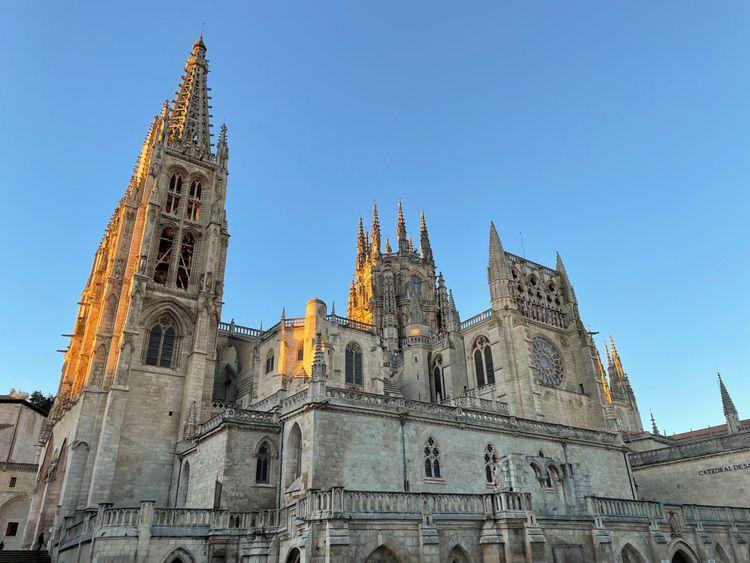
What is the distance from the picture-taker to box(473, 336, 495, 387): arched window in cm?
4316

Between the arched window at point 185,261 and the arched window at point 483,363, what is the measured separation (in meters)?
23.1

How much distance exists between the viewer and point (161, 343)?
37094 mm

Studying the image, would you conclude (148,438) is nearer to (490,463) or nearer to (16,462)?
(490,463)

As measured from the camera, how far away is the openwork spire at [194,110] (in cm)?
4691

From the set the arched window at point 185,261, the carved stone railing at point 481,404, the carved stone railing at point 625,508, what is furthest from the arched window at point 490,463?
the arched window at point 185,261

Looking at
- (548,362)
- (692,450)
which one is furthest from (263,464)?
(692,450)

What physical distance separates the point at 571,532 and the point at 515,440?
869 centimetres

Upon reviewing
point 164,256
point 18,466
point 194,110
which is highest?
point 194,110

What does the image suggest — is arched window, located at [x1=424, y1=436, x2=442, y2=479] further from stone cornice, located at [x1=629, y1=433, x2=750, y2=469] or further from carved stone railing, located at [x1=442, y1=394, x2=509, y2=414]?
stone cornice, located at [x1=629, y1=433, x2=750, y2=469]

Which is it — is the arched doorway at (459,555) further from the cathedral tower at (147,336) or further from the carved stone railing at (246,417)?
the cathedral tower at (147,336)

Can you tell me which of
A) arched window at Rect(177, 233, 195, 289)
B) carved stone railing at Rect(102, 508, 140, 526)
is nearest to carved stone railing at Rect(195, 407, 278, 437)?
carved stone railing at Rect(102, 508, 140, 526)

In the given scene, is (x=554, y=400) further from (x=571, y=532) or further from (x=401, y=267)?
(x=401, y=267)

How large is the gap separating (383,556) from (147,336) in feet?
81.2

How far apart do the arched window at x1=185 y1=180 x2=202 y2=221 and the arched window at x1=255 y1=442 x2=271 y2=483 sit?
77.3 feet
